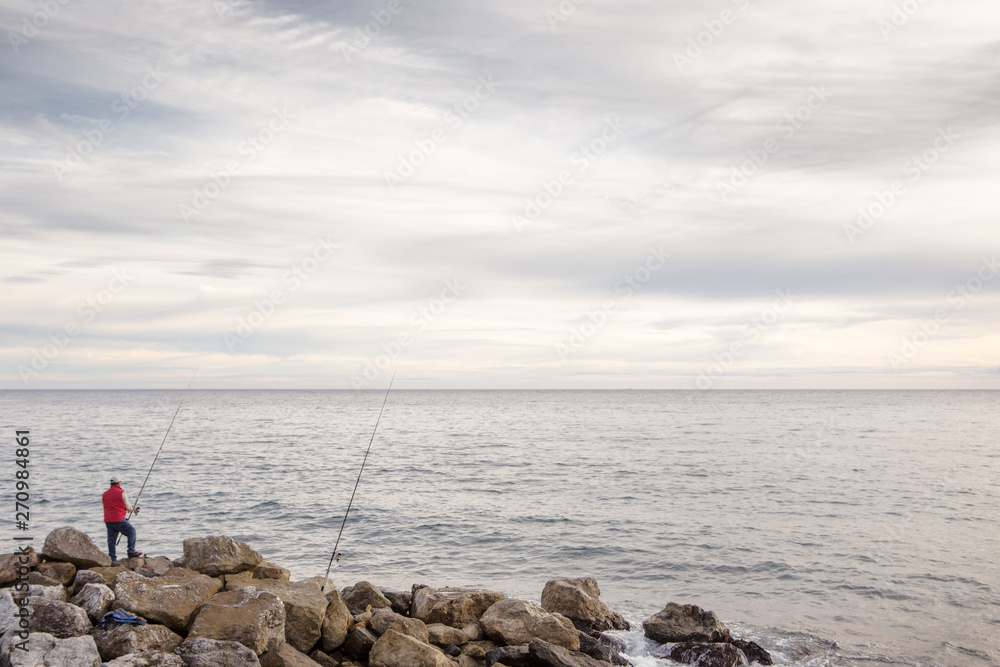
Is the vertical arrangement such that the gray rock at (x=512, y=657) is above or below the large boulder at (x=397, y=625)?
below

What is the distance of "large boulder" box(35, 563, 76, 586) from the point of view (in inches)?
412

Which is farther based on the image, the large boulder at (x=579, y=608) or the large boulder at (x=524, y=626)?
the large boulder at (x=579, y=608)

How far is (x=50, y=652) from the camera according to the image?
7.57 metres

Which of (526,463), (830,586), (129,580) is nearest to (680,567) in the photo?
(830,586)

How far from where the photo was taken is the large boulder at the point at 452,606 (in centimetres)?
1213

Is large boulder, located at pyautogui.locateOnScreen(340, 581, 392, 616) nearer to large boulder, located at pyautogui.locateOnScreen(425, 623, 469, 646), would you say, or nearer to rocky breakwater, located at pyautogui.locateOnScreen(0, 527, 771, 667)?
rocky breakwater, located at pyautogui.locateOnScreen(0, 527, 771, 667)

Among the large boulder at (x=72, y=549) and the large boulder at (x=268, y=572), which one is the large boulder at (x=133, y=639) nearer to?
the large boulder at (x=268, y=572)

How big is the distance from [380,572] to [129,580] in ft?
29.8

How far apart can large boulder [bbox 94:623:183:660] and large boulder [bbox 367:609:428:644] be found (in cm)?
328

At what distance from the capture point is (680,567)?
18297 mm

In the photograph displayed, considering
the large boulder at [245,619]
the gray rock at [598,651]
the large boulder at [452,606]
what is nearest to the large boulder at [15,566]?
the large boulder at [245,619]

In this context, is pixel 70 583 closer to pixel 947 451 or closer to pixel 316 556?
pixel 316 556

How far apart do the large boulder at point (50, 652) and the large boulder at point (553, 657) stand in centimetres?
591

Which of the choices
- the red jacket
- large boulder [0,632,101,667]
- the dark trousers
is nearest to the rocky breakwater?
large boulder [0,632,101,667]
